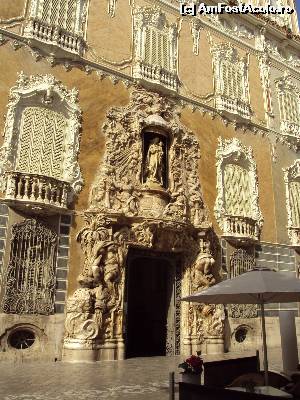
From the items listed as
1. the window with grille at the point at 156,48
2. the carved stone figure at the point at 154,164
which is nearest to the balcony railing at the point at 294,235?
the carved stone figure at the point at 154,164

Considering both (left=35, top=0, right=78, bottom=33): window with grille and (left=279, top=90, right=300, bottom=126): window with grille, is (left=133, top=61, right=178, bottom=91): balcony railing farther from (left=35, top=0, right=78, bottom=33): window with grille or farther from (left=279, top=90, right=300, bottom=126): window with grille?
(left=279, top=90, right=300, bottom=126): window with grille

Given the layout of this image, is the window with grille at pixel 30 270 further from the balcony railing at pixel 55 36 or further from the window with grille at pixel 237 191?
the window with grille at pixel 237 191

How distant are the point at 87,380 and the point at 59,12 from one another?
13.2 m

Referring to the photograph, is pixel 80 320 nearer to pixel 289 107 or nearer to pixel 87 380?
pixel 87 380

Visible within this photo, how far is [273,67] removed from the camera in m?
21.8

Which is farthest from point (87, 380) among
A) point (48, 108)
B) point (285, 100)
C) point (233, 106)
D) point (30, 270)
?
point (285, 100)

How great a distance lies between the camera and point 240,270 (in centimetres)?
1617

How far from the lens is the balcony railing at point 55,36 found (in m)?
14.1

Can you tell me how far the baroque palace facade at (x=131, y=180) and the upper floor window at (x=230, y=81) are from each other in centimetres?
7

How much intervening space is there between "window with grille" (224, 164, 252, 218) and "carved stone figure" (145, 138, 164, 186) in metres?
3.60

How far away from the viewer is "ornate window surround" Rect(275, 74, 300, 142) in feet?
67.9

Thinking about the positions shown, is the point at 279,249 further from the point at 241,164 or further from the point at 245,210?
the point at 241,164

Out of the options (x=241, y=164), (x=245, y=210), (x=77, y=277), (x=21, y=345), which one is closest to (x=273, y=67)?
(x=241, y=164)

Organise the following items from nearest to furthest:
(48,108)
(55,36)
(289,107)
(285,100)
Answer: (48,108) < (55,36) < (285,100) < (289,107)
